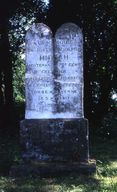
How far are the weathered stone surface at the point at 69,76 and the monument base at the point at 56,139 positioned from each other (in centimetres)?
21

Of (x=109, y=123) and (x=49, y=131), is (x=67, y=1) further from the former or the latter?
(x=49, y=131)

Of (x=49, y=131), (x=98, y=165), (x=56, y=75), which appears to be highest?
(x=56, y=75)

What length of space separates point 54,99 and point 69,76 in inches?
20.4

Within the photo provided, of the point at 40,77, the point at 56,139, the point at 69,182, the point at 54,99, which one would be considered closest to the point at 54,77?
the point at 40,77

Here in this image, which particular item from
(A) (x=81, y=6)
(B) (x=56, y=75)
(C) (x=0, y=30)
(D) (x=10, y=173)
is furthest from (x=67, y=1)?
(D) (x=10, y=173)

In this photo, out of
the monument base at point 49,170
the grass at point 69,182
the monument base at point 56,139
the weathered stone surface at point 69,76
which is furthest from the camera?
the weathered stone surface at point 69,76

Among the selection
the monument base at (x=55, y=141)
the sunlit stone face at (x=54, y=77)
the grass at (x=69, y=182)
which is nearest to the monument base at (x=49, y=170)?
the grass at (x=69, y=182)

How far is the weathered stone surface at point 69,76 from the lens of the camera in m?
9.95

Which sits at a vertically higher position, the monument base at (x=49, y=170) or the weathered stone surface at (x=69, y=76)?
the weathered stone surface at (x=69, y=76)

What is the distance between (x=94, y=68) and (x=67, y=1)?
9.44 ft

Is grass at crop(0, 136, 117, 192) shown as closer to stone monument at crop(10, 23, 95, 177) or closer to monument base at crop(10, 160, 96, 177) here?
monument base at crop(10, 160, 96, 177)

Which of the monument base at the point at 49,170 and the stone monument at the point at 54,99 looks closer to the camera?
the monument base at the point at 49,170

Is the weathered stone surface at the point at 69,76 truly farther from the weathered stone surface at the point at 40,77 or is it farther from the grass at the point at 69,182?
the grass at the point at 69,182

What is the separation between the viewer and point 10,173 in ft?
30.9
